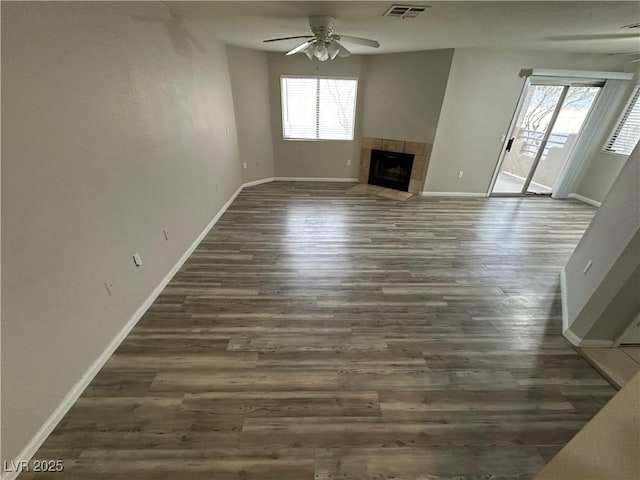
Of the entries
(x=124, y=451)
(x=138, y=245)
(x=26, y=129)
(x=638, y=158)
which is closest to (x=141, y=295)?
(x=138, y=245)

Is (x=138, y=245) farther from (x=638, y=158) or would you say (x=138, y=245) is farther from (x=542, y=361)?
(x=638, y=158)

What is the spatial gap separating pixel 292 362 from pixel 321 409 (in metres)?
0.38

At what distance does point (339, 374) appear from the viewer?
1.78 m

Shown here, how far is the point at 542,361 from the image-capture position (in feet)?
6.29

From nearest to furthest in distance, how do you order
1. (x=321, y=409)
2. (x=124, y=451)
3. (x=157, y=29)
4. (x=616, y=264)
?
1. (x=124, y=451)
2. (x=321, y=409)
3. (x=616, y=264)
4. (x=157, y=29)

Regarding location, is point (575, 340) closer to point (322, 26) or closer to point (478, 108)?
point (322, 26)

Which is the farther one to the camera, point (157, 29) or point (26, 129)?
point (157, 29)

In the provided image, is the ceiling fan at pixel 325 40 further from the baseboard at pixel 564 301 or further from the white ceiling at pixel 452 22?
the baseboard at pixel 564 301

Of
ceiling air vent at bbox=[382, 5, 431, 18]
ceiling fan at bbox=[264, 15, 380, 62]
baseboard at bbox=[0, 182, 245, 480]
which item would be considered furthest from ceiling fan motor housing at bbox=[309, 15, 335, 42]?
baseboard at bbox=[0, 182, 245, 480]

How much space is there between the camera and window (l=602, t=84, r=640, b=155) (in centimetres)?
423

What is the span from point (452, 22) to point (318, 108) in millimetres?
2974

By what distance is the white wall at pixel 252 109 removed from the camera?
432 centimetres

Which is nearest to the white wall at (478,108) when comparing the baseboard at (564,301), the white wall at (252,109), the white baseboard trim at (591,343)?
the baseboard at (564,301)

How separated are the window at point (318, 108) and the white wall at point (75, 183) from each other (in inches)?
105
